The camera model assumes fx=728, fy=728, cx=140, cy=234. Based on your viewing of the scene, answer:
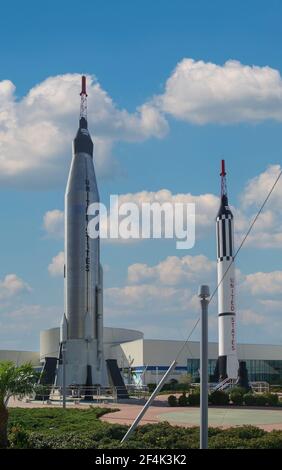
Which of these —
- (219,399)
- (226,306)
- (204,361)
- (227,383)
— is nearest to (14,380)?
(204,361)

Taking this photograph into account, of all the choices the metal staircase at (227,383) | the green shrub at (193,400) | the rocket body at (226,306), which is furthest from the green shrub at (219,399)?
the rocket body at (226,306)

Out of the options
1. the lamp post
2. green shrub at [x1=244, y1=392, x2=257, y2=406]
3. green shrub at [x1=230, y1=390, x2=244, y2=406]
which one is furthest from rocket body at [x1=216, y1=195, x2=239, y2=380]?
the lamp post

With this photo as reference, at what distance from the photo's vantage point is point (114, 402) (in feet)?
166

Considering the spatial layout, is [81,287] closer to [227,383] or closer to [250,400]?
[227,383]

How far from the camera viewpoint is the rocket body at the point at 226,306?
58.8m

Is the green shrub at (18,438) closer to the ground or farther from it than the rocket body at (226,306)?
closer to the ground

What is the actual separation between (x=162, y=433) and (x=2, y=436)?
5055 millimetres

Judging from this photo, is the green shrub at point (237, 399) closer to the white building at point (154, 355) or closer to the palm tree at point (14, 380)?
the palm tree at point (14, 380)

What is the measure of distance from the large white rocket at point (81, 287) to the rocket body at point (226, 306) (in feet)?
33.5

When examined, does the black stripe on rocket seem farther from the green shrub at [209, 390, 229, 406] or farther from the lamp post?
the lamp post

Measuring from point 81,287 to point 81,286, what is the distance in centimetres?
8

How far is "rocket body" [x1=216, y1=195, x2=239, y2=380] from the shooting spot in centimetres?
5884
